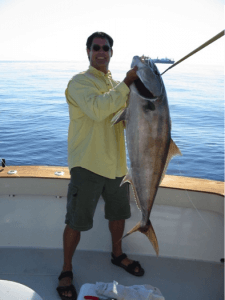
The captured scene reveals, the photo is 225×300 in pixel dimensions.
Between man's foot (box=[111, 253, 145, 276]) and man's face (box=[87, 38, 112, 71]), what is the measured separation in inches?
68.2

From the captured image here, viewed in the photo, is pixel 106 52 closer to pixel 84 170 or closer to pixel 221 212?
pixel 84 170

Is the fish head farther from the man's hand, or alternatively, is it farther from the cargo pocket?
the cargo pocket

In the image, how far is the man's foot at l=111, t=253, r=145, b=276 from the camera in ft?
9.28

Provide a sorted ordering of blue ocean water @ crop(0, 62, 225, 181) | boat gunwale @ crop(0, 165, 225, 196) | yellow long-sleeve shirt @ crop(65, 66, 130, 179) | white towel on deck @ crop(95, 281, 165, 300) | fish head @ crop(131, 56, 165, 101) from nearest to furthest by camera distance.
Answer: fish head @ crop(131, 56, 165, 101)
white towel on deck @ crop(95, 281, 165, 300)
yellow long-sleeve shirt @ crop(65, 66, 130, 179)
boat gunwale @ crop(0, 165, 225, 196)
blue ocean water @ crop(0, 62, 225, 181)

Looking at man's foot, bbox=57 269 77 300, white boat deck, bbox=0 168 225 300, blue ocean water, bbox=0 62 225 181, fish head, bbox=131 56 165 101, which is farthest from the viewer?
blue ocean water, bbox=0 62 225 181

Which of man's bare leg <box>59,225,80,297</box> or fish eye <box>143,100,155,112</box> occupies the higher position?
fish eye <box>143,100,155,112</box>

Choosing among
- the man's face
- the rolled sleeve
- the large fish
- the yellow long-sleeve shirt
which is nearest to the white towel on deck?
the large fish

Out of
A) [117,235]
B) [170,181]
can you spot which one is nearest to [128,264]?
[117,235]

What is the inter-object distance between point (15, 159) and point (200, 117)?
29.3 ft

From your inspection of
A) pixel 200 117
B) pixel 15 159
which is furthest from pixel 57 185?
pixel 200 117

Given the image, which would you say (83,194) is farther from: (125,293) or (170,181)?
(170,181)

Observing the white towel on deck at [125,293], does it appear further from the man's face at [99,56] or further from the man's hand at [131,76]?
the man's face at [99,56]

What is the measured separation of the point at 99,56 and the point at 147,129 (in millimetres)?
878

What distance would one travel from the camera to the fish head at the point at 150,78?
71.8 inches
